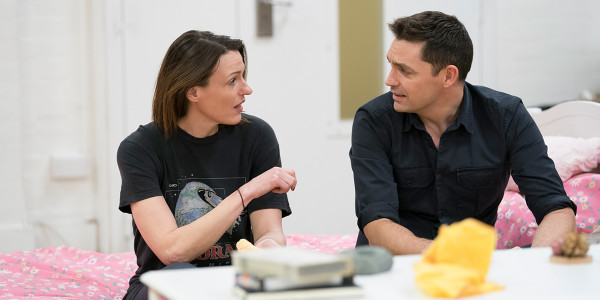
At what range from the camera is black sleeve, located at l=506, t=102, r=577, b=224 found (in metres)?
1.84

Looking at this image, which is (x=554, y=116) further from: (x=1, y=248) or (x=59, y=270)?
(x=1, y=248)

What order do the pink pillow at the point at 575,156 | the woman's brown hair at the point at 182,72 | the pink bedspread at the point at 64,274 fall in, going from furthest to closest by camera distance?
1. the pink pillow at the point at 575,156
2. the pink bedspread at the point at 64,274
3. the woman's brown hair at the point at 182,72

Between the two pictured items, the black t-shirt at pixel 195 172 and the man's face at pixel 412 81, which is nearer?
the black t-shirt at pixel 195 172

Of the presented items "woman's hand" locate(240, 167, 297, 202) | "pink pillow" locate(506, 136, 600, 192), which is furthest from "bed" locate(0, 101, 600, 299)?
"woman's hand" locate(240, 167, 297, 202)

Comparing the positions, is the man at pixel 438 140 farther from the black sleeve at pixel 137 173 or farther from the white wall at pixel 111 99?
the white wall at pixel 111 99

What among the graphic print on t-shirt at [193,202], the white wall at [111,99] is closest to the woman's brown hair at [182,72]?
the graphic print on t-shirt at [193,202]

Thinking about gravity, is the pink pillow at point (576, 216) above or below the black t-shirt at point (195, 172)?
below

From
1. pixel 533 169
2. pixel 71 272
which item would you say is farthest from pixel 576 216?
pixel 71 272

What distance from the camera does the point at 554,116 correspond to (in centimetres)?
274

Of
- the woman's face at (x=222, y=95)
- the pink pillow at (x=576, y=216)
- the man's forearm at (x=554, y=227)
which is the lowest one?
the pink pillow at (x=576, y=216)

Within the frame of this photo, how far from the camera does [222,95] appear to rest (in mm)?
1809

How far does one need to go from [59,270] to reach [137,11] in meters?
1.46

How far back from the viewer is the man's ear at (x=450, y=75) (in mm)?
1933

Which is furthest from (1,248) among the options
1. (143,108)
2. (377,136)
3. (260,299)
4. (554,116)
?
(260,299)
